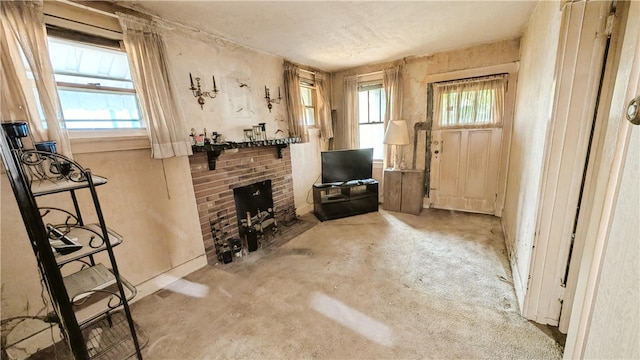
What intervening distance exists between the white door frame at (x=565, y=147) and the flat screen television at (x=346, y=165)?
251 centimetres

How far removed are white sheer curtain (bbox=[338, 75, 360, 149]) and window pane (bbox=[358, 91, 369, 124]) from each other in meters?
0.12

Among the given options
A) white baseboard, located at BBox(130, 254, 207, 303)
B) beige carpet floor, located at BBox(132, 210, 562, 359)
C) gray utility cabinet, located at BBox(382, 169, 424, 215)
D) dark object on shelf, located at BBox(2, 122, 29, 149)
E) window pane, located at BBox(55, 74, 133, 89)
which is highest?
window pane, located at BBox(55, 74, 133, 89)

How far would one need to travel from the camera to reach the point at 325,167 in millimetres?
3689

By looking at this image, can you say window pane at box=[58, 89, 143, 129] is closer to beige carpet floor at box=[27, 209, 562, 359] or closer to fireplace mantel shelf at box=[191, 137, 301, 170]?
fireplace mantel shelf at box=[191, 137, 301, 170]

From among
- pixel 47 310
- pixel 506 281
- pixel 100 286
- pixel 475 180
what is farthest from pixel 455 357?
pixel 475 180

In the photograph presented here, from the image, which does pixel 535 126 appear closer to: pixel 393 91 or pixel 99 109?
pixel 393 91

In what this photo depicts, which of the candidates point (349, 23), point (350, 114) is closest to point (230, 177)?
point (349, 23)

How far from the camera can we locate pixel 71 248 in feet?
3.84

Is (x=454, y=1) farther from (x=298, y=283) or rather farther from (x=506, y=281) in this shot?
(x=298, y=283)

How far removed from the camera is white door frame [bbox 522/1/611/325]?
3.86 feet

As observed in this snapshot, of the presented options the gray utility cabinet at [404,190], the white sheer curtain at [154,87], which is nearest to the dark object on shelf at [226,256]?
the white sheer curtain at [154,87]

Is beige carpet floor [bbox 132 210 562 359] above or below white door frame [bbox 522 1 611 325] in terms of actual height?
below

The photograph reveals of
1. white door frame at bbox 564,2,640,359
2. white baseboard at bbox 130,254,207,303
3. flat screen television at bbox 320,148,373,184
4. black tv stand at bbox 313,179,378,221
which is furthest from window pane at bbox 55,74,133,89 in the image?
white door frame at bbox 564,2,640,359

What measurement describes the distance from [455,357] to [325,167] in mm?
2719
